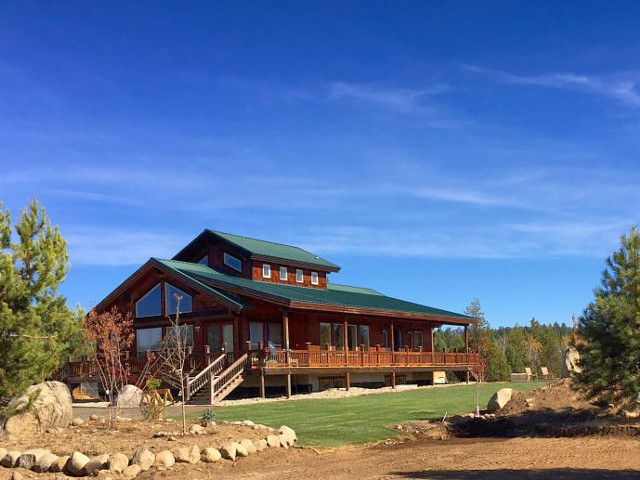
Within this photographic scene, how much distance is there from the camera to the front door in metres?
32.1

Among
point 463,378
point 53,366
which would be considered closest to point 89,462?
point 53,366

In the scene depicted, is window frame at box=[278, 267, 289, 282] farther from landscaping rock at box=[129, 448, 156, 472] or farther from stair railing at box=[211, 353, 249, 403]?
landscaping rock at box=[129, 448, 156, 472]

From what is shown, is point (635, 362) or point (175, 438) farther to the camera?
point (635, 362)

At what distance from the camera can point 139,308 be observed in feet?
115

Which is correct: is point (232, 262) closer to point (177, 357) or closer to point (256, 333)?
point (256, 333)

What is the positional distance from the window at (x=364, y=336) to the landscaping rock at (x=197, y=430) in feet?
74.6

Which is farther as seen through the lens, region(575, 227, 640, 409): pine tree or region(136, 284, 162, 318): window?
region(136, 284, 162, 318): window

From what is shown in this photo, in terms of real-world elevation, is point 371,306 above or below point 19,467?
above

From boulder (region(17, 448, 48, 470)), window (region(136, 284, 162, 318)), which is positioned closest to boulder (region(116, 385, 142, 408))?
window (region(136, 284, 162, 318))

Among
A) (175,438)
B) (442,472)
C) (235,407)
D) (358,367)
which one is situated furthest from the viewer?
(358,367)

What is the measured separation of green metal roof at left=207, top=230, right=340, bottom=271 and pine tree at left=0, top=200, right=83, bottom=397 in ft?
65.9

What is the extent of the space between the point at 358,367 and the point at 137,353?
10.8 m

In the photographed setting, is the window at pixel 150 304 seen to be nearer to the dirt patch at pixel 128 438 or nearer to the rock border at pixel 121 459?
the dirt patch at pixel 128 438

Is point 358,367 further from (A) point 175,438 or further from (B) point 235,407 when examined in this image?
(A) point 175,438
